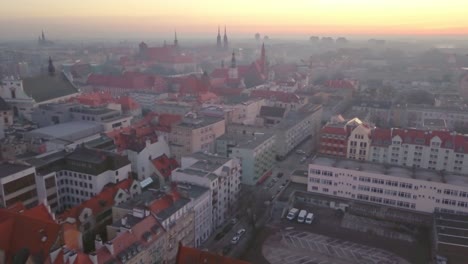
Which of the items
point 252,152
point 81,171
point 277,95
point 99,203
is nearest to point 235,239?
point 99,203

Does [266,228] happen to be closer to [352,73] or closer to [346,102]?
[346,102]

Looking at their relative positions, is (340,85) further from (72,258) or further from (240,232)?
(72,258)

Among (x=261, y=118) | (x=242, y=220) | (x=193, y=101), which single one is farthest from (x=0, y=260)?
(x=193, y=101)

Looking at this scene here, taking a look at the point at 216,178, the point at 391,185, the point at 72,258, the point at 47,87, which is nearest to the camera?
the point at 72,258

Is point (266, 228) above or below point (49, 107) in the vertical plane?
below

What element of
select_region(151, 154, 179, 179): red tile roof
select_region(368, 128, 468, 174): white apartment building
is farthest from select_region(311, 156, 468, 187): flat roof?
select_region(151, 154, 179, 179): red tile roof

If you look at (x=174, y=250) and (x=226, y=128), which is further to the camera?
(x=226, y=128)
